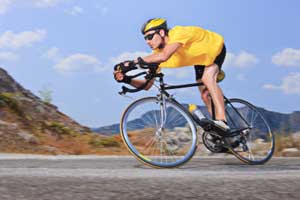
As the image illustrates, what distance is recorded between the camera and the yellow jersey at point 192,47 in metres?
4.92

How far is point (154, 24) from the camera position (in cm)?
497

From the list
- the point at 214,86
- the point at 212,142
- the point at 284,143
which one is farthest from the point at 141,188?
the point at 284,143

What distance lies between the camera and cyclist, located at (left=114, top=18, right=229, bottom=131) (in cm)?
489

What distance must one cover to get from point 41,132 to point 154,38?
5.79 m

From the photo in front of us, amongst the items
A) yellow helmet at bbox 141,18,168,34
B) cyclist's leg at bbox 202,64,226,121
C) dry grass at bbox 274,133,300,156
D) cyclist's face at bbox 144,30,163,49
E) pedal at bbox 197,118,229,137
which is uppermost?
yellow helmet at bbox 141,18,168,34

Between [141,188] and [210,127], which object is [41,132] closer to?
[210,127]

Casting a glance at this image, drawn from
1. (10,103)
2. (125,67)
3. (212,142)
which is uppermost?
(10,103)

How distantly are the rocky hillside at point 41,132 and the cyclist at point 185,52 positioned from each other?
467 centimetres

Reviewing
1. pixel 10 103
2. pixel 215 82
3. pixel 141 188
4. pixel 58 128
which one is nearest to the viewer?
pixel 141 188

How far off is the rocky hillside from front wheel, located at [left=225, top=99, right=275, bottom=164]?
3861 mm

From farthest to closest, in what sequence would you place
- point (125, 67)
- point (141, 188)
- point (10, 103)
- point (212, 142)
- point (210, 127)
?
point (10, 103), point (212, 142), point (210, 127), point (125, 67), point (141, 188)

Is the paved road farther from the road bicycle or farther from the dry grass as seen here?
the dry grass

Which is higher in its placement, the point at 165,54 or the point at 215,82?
the point at 165,54

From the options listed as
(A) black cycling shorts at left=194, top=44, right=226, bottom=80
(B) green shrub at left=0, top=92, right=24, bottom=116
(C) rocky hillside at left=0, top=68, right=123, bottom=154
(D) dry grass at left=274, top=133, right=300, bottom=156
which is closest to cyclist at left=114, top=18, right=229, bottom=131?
(A) black cycling shorts at left=194, top=44, right=226, bottom=80
